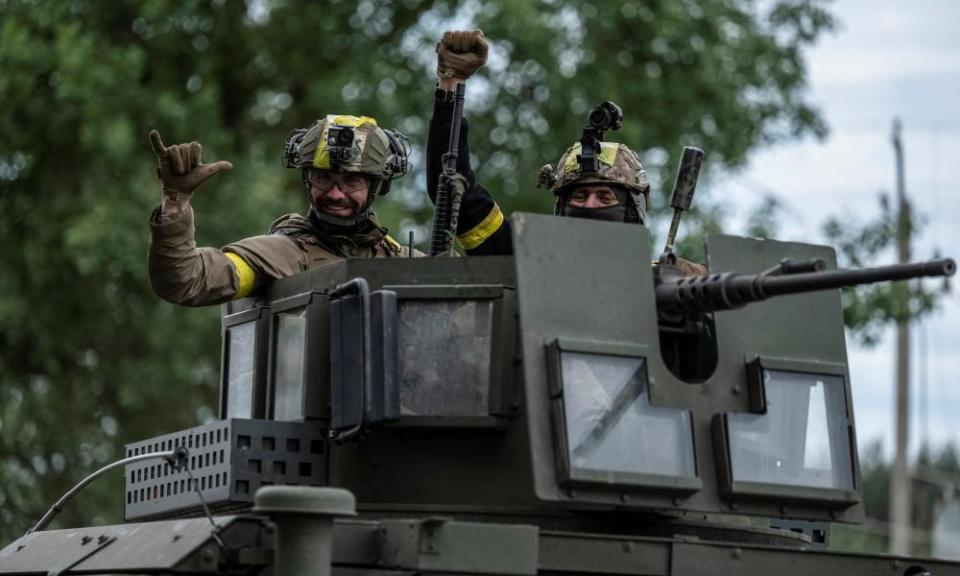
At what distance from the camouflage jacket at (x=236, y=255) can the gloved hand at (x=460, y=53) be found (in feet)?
2.60

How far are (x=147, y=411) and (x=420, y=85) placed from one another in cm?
451

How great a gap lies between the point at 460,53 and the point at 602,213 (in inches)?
46.9

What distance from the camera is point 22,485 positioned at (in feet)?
65.9

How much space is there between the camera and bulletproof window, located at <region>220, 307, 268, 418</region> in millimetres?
8641

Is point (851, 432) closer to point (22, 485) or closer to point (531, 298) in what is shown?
point (531, 298)

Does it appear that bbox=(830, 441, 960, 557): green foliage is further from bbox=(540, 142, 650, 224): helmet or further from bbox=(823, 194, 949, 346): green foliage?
bbox=(540, 142, 650, 224): helmet

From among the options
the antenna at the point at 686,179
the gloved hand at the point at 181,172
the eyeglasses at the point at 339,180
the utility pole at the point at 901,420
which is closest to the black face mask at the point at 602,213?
the antenna at the point at 686,179

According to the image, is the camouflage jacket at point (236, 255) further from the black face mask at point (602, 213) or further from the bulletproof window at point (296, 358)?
the black face mask at point (602, 213)

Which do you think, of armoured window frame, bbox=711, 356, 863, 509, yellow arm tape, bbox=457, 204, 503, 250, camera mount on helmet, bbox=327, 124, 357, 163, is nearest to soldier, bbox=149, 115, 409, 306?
camera mount on helmet, bbox=327, 124, 357, 163

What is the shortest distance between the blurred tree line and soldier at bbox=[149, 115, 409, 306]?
1118 centimetres

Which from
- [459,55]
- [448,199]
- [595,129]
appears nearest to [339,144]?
[448,199]

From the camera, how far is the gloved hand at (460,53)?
362 inches

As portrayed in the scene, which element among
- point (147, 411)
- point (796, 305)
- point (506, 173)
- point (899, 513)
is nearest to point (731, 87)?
point (506, 173)

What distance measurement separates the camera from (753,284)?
7.70 m
